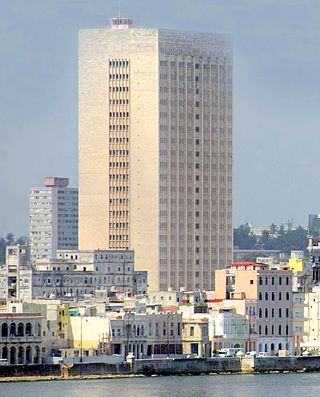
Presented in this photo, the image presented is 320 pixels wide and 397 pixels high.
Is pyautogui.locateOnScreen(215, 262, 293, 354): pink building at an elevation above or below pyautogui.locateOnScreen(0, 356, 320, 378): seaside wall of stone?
above

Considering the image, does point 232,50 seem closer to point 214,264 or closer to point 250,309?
point 214,264

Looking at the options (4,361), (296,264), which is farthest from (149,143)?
(4,361)

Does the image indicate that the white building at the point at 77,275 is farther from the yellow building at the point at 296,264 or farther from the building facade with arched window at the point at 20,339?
the building facade with arched window at the point at 20,339

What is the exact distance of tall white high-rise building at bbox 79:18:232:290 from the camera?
19338 centimetres

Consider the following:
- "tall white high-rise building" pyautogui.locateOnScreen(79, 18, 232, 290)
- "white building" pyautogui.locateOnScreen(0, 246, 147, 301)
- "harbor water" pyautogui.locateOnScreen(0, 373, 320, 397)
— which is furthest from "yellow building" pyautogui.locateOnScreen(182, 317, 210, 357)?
"tall white high-rise building" pyautogui.locateOnScreen(79, 18, 232, 290)

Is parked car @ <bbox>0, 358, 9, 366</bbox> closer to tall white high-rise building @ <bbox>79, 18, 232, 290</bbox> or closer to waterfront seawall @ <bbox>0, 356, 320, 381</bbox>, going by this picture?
waterfront seawall @ <bbox>0, 356, 320, 381</bbox>

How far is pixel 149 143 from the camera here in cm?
19438

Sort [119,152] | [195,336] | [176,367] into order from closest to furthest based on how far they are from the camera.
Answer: [176,367] → [195,336] → [119,152]

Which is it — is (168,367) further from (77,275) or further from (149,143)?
(149,143)

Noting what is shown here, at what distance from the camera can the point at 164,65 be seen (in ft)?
636

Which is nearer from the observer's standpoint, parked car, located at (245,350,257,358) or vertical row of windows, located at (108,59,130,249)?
parked car, located at (245,350,257,358)

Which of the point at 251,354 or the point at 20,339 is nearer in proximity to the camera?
the point at 20,339

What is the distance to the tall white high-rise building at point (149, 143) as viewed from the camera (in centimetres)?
19338

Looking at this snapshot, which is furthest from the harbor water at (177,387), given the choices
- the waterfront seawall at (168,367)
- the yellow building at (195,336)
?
the yellow building at (195,336)
